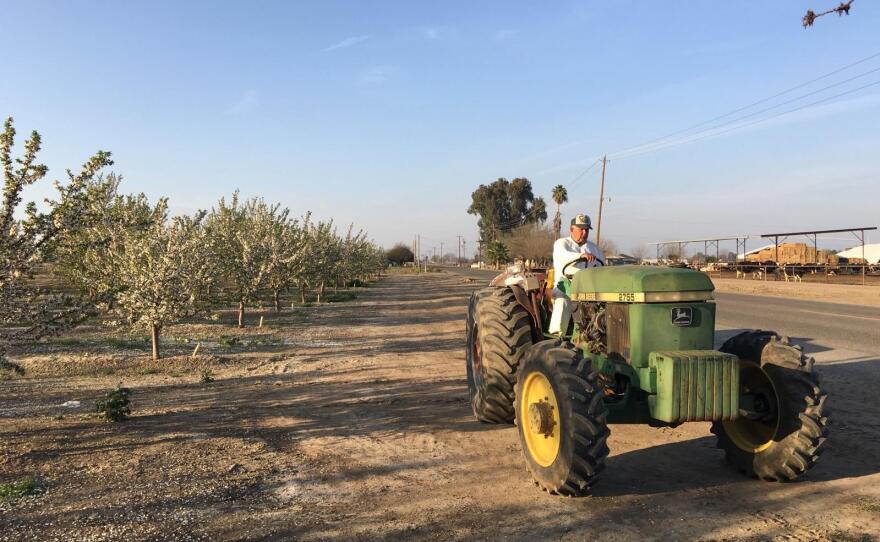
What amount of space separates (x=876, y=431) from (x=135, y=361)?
11.3 meters

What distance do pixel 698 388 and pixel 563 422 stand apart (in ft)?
3.17

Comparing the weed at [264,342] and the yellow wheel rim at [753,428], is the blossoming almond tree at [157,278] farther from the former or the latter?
the yellow wheel rim at [753,428]

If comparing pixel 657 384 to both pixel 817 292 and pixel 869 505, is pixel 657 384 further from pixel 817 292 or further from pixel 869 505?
pixel 817 292

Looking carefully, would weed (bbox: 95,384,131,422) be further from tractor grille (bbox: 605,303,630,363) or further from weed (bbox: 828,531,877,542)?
weed (bbox: 828,531,877,542)

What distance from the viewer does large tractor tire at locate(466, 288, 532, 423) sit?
17.8 ft

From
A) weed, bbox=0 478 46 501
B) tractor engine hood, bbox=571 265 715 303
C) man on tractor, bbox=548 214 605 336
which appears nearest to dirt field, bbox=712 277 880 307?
man on tractor, bbox=548 214 605 336

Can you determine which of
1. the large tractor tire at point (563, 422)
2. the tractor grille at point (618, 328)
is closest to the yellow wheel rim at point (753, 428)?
the tractor grille at point (618, 328)

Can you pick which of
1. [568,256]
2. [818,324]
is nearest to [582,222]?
[568,256]

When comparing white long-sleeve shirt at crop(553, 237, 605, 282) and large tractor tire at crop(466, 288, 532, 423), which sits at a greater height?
white long-sleeve shirt at crop(553, 237, 605, 282)

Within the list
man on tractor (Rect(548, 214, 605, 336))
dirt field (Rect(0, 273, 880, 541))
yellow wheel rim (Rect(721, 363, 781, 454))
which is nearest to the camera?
dirt field (Rect(0, 273, 880, 541))

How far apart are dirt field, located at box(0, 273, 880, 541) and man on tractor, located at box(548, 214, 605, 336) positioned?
1.30 m

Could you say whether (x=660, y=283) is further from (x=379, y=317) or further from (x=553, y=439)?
(x=379, y=317)

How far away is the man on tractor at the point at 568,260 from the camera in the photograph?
5.22 meters

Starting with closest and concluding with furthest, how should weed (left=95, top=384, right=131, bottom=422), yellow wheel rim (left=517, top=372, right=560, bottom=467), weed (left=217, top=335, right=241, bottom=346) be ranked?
yellow wheel rim (left=517, top=372, right=560, bottom=467) → weed (left=95, top=384, right=131, bottom=422) → weed (left=217, top=335, right=241, bottom=346)
